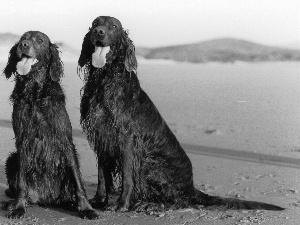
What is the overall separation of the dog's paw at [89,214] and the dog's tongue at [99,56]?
4.77ft

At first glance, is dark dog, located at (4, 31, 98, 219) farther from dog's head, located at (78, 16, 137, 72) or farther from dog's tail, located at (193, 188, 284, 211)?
dog's tail, located at (193, 188, 284, 211)

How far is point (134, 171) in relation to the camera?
621cm

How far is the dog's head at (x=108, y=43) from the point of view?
606cm

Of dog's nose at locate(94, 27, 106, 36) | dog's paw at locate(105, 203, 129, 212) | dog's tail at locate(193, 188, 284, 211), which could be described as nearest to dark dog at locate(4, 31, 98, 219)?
dog's paw at locate(105, 203, 129, 212)

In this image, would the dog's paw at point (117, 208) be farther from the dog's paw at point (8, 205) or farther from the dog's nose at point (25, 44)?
the dog's nose at point (25, 44)

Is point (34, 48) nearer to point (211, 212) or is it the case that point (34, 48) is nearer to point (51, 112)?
point (51, 112)

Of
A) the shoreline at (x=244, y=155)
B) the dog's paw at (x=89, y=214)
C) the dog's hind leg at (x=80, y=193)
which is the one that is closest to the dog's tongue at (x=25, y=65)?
the dog's hind leg at (x=80, y=193)

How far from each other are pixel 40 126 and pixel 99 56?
0.91m

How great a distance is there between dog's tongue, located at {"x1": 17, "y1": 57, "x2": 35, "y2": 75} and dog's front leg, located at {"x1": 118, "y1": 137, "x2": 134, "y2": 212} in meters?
1.24

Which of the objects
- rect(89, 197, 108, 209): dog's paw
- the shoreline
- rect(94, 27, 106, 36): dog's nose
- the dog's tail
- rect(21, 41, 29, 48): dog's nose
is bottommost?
rect(89, 197, 108, 209): dog's paw

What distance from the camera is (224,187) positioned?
731 cm

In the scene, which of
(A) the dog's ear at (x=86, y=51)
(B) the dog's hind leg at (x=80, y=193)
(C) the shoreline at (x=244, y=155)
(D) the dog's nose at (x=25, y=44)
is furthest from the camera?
(C) the shoreline at (x=244, y=155)

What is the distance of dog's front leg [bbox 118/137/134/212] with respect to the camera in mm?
6109

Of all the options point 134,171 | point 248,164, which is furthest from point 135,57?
point 248,164
